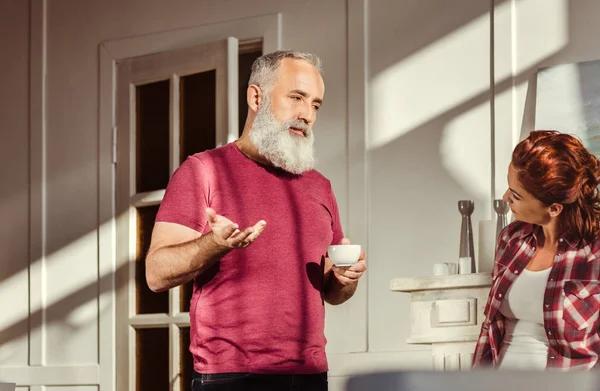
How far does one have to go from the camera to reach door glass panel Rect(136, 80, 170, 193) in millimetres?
4527

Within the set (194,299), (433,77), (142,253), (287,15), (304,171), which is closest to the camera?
(194,299)

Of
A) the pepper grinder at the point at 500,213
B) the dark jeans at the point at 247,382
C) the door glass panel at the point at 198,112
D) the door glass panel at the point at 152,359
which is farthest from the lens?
the door glass panel at the point at 152,359

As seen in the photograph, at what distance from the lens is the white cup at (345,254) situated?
109 inches

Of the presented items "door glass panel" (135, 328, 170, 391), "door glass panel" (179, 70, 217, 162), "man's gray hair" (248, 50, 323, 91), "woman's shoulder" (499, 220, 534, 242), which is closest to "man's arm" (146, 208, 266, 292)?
"man's gray hair" (248, 50, 323, 91)

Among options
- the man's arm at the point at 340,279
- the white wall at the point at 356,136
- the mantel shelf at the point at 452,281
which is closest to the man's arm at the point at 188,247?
the man's arm at the point at 340,279

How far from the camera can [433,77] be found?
381cm

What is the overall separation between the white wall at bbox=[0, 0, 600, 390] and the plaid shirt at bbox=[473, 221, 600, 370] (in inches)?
15.9

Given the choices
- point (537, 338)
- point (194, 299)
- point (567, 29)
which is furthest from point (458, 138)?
point (194, 299)

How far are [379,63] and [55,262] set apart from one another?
6.32 ft

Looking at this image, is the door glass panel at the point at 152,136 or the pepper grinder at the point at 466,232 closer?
the pepper grinder at the point at 466,232

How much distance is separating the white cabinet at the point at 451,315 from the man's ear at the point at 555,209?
29 cm

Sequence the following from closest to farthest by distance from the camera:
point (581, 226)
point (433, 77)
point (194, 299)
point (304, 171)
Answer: point (194, 299), point (304, 171), point (581, 226), point (433, 77)

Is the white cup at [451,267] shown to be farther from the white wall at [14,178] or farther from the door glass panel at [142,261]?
the white wall at [14,178]

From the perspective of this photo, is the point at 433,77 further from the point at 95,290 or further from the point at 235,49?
the point at 95,290
